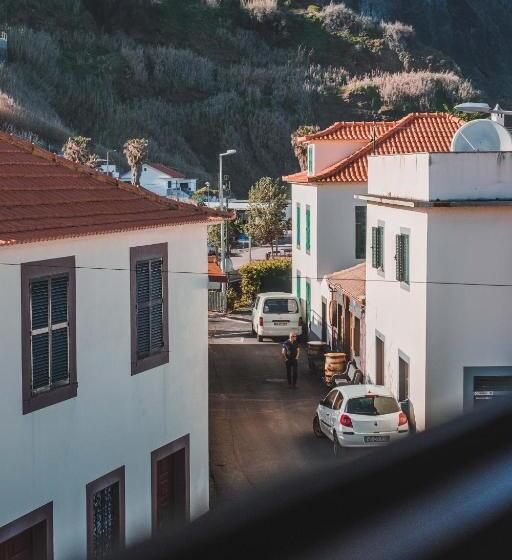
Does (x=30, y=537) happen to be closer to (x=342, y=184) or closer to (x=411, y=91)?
(x=342, y=184)

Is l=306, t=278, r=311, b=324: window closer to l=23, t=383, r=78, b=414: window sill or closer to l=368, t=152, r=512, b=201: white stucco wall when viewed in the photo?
l=368, t=152, r=512, b=201: white stucco wall

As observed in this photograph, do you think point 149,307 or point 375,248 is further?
point 375,248

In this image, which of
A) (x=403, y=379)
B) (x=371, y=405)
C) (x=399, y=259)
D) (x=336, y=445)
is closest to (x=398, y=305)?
(x=399, y=259)

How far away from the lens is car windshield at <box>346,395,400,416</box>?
693 inches

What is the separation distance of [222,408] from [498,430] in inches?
796

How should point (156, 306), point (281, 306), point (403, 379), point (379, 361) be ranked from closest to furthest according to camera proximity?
→ point (156, 306) < point (403, 379) < point (379, 361) < point (281, 306)

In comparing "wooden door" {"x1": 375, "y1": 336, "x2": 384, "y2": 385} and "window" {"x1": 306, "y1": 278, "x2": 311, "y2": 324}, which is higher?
"window" {"x1": 306, "y1": 278, "x2": 311, "y2": 324}

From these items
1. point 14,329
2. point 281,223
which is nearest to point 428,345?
point 14,329

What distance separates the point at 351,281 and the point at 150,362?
14804 mm

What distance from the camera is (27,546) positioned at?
9656mm

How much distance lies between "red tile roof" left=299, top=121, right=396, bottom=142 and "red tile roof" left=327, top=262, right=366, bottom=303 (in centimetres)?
399

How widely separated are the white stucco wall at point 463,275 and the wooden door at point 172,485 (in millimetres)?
6476

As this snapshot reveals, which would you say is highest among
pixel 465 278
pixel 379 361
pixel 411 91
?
pixel 411 91

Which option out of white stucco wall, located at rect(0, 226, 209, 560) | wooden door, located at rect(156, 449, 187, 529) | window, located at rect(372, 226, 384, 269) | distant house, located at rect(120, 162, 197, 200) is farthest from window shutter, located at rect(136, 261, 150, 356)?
distant house, located at rect(120, 162, 197, 200)
